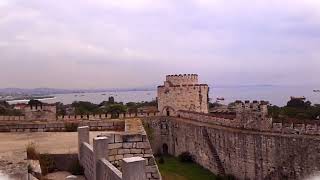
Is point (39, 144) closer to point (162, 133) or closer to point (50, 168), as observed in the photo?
point (50, 168)

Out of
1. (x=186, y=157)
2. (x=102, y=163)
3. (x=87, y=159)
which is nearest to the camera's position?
(x=102, y=163)

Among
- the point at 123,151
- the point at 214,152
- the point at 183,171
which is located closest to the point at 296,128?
the point at 214,152

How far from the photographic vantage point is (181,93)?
33125 millimetres

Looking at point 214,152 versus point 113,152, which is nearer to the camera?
point 113,152

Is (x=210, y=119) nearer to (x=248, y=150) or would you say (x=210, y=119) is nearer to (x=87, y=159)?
(x=248, y=150)

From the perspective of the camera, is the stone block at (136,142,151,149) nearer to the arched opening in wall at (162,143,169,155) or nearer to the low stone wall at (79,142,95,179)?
the low stone wall at (79,142,95,179)

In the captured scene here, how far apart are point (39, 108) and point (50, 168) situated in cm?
1941

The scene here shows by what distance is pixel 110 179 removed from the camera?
→ 6.54 metres

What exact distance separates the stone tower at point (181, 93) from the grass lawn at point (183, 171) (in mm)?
5396

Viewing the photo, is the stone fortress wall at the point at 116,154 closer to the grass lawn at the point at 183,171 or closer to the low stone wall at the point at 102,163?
the low stone wall at the point at 102,163

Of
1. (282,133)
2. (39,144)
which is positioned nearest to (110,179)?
(39,144)

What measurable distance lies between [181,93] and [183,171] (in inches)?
352

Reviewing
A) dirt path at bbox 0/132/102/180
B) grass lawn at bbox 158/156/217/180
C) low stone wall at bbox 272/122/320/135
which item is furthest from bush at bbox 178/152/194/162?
dirt path at bbox 0/132/102/180

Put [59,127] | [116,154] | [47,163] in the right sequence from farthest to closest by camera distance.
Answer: [59,127] → [47,163] → [116,154]
